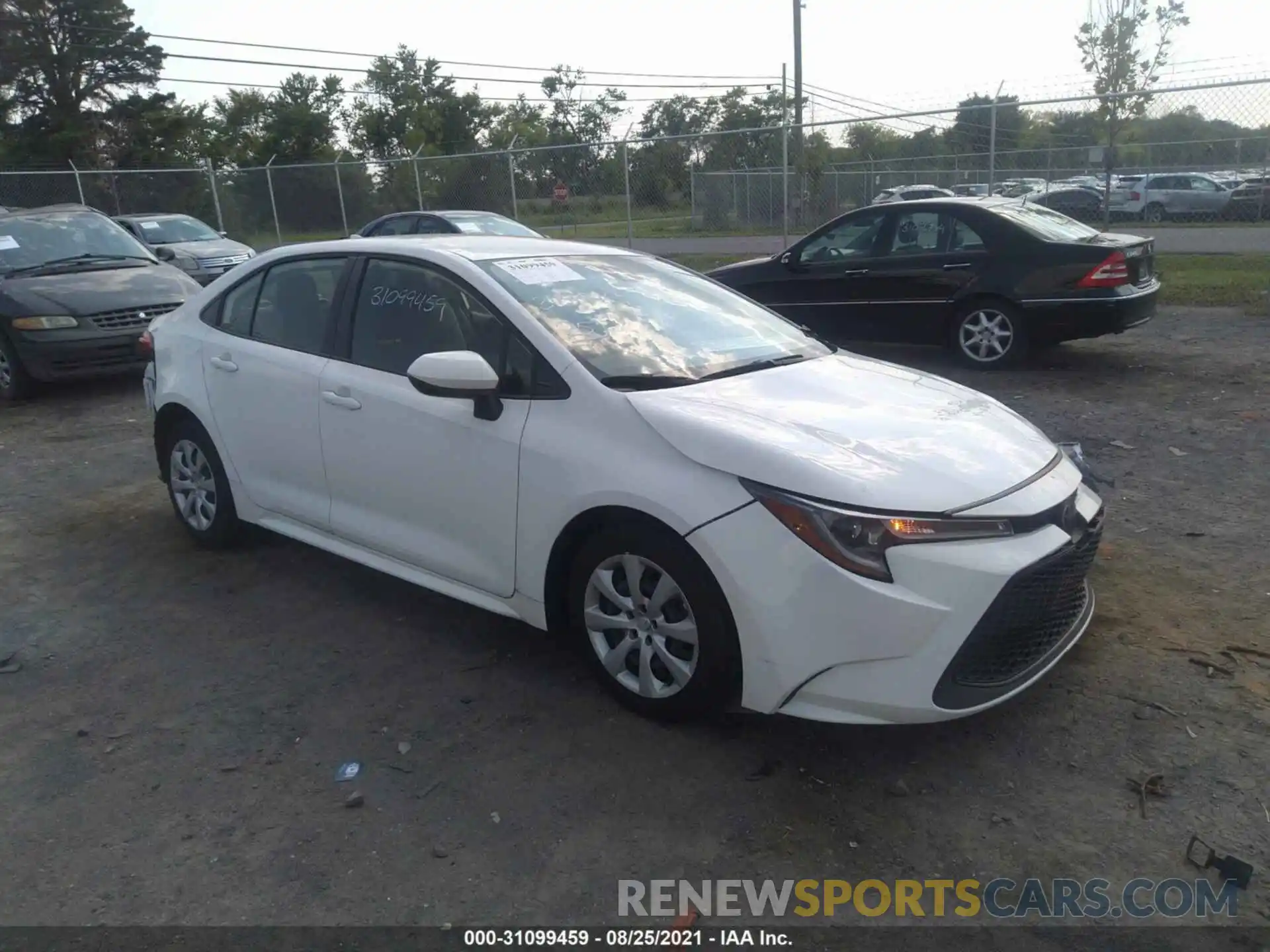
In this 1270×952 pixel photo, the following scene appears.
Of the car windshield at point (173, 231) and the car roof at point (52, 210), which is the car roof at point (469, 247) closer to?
the car roof at point (52, 210)

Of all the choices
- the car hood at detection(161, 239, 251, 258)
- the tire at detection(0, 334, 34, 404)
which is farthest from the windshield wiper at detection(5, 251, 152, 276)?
the car hood at detection(161, 239, 251, 258)

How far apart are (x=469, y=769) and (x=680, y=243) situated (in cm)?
1983

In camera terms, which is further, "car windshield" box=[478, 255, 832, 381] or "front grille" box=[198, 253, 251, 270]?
"front grille" box=[198, 253, 251, 270]

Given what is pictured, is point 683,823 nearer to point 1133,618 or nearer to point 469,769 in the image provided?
point 469,769

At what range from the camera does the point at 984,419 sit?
3.85 m

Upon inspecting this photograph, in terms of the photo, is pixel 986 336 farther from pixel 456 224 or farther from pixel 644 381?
pixel 456 224

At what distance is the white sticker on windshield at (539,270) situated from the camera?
4195mm

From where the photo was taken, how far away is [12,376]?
9.38 metres

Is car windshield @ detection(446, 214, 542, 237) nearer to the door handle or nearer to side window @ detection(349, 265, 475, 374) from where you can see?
side window @ detection(349, 265, 475, 374)

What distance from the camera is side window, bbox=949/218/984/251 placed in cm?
907

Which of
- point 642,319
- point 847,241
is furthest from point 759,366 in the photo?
point 847,241

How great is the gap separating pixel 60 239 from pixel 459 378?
8.51 meters

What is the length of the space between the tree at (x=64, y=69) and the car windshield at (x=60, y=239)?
41.3 m

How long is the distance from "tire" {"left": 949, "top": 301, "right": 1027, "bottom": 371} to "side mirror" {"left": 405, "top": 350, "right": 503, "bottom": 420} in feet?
21.3
